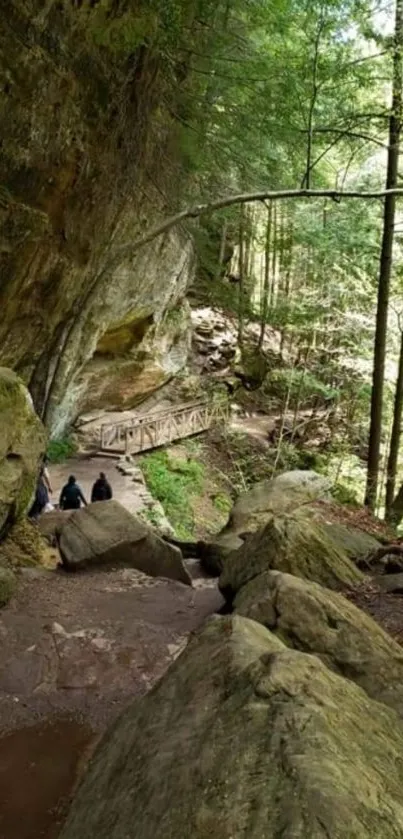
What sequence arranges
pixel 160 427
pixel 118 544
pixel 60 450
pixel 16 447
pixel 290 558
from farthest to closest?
pixel 160 427, pixel 60 450, pixel 118 544, pixel 16 447, pixel 290 558

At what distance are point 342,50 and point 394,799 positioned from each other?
10189mm

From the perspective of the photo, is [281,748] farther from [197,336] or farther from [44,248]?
[197,336]

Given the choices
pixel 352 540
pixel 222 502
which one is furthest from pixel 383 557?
pixel 222 502

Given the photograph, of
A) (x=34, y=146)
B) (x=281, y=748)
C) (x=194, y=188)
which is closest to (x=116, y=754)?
(x=281, y=748)

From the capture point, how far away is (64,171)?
26.9ft

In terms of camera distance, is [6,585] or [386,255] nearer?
[6,585]

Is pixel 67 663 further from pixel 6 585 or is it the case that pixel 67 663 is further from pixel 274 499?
pixel 274 499

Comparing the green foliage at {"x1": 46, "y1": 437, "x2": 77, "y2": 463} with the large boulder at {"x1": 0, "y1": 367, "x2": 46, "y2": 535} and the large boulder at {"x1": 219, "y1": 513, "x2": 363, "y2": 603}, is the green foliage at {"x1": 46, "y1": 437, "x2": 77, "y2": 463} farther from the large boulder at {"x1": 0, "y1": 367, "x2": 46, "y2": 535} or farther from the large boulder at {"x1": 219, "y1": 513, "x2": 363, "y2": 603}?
the large boulder at {"x1": 219, "y1": 513, "x2": 363, "y2": 603}

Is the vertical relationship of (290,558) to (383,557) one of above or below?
above

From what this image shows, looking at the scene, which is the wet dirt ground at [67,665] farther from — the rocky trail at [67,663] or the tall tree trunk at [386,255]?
the tall tree trunk at [386,255]

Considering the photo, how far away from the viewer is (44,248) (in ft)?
28.3

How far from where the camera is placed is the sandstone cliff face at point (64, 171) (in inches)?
278

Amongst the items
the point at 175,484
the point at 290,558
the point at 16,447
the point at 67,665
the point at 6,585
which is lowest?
the point at 175,484

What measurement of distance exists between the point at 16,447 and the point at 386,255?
25.5ft
